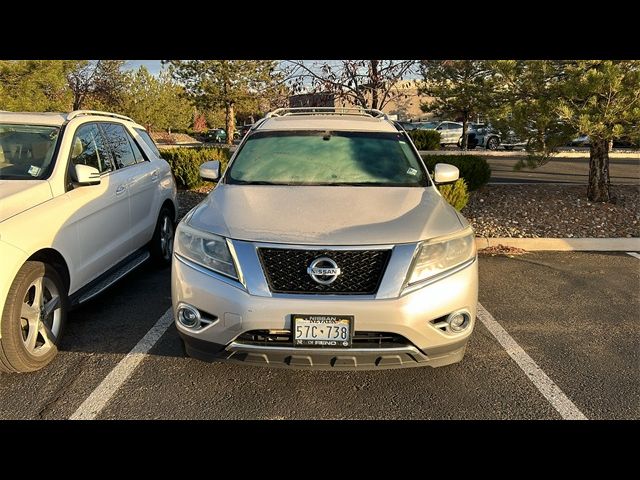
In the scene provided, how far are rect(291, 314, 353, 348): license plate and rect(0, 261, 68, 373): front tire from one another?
1.82 meters

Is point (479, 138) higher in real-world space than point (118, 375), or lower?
higher

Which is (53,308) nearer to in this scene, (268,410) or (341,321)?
(268,410)

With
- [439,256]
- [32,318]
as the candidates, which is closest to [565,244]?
[439,256]

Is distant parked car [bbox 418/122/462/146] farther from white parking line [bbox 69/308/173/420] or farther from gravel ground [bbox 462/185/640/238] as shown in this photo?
white parking line [bbox 69/308/173/420]

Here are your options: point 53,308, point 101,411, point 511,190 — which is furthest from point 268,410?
point 511,190

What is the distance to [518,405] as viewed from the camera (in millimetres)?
2852

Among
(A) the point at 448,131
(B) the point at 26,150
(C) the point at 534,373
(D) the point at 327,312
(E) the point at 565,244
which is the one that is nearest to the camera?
(D) the point at 327,312

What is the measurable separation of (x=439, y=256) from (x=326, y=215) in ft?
2.42

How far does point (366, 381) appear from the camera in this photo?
3092mm

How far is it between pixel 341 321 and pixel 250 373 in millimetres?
972

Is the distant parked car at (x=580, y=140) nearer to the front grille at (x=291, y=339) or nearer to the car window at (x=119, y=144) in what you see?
the front grille at (x=291, y=339)

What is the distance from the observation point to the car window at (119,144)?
4.58m

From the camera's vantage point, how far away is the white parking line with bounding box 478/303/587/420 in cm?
280

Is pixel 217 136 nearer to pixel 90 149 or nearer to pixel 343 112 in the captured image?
pixel 343 112
